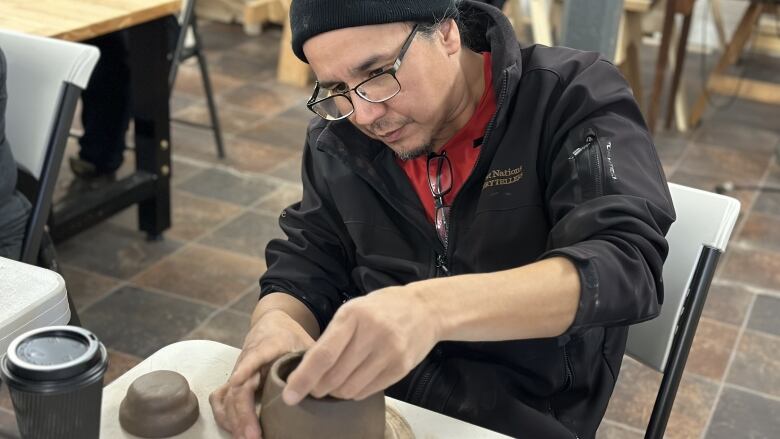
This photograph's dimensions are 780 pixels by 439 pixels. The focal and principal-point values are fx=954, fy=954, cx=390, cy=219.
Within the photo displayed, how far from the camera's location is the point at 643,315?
1.22 meters

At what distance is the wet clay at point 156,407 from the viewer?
1.13m

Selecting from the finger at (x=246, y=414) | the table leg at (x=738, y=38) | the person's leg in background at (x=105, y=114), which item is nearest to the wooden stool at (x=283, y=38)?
the person's leg in background at (x=105, y=114)

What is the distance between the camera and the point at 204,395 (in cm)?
123

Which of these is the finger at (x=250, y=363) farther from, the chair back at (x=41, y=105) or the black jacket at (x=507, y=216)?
the chair back at (x=41, y=105)

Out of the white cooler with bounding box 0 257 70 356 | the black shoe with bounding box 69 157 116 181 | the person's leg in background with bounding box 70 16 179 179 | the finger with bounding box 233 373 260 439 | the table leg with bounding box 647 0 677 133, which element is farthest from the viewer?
the table leg with bounding box 647 0 677 133

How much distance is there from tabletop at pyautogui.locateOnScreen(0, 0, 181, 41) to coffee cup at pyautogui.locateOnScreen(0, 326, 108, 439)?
5.94 feet

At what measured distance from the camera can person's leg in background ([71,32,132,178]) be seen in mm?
3269

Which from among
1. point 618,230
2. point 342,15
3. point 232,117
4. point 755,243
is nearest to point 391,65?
point 342,15

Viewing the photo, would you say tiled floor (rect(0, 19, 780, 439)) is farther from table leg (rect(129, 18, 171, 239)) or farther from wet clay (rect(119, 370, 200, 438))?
wet clay (rect(119, 370, 200, 438))

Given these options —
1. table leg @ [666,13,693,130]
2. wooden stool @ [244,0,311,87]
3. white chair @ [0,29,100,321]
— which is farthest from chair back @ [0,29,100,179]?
table leg @ [666,13,693,130]

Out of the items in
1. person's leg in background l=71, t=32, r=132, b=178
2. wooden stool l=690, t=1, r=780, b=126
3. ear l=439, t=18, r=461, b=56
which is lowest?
wooden stool l=690, t=1, r=780, b=126

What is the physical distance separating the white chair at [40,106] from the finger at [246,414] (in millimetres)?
962

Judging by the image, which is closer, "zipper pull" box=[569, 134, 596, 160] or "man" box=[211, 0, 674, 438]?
"man" box=[211, 0, 674, 438]

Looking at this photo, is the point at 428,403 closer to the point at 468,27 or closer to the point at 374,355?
the point at 374,355
